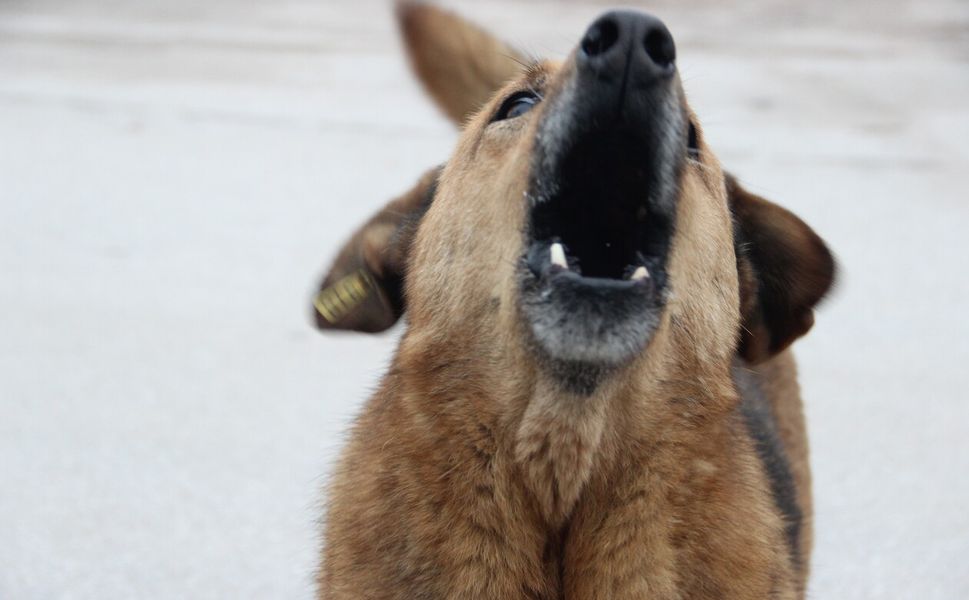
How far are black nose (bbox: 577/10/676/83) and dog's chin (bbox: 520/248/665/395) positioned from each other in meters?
0.35

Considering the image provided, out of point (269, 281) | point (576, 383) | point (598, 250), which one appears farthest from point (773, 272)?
point (269, 281)

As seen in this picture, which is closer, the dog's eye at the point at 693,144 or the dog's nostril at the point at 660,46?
the dog's nostril at the point at 660,46

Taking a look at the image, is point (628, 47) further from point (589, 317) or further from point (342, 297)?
point (342, 297)

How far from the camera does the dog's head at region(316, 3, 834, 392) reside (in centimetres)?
199

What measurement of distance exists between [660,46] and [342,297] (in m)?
0.99

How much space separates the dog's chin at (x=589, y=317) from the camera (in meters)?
1.98

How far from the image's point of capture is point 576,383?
2064 mm

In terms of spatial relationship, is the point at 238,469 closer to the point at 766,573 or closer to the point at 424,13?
the point at 424,13

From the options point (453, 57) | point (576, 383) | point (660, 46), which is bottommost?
point (453, 57)

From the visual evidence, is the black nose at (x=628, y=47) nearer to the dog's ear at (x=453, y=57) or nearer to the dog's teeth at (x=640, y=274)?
the dog's teeth at (x=640, y=274)

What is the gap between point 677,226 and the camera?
6.95 ft

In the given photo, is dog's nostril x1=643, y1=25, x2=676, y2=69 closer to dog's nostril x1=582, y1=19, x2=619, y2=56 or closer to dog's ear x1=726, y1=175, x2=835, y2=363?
dog's nostril x1=582, y1=19, x2=619, y2=56

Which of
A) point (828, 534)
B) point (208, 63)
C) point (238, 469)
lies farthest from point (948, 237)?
point (208, 63)

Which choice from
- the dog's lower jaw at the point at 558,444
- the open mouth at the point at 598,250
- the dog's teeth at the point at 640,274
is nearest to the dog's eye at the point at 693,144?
the open mouth at the point at 598,250
